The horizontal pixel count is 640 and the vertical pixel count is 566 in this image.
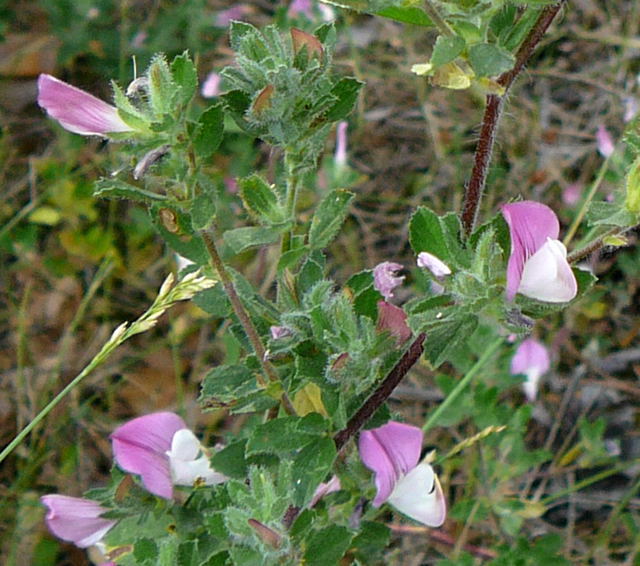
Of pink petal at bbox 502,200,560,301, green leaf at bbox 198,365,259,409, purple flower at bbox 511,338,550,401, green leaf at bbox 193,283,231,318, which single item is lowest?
purple flower at bbox 511,338,550,401

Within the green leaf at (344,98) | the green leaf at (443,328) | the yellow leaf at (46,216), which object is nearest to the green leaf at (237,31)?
the green leaf at (344,98)

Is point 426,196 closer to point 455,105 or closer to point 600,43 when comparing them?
point 455,105

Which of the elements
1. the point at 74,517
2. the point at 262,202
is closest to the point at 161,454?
the point at 74,517

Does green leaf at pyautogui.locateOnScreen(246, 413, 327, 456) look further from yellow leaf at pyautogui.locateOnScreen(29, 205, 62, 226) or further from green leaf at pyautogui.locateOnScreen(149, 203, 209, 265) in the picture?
yellow leaf at pyautogui.locateOnScreen(29, 205, 62, 226)

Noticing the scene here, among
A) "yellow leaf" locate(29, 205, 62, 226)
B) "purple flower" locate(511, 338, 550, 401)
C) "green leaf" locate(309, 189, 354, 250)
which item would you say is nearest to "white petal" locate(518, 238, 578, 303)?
"green leaf" locate(309, 189, 354, 250)

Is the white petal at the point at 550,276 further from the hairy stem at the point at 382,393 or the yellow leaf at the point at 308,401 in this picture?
the yellow leaf at the point at 308,401

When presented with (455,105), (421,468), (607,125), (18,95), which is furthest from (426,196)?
(421,468)
